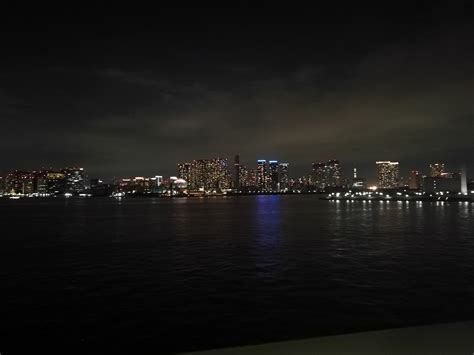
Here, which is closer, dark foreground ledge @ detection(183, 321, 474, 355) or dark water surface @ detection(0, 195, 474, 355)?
dark foreground ledge @ detection(183, 321, 474, 355)

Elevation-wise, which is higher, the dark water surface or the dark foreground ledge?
the dark foreground ledge

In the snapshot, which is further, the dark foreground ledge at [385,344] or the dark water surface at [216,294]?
the dark water surface at [216,294]

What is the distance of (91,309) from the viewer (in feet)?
47.0

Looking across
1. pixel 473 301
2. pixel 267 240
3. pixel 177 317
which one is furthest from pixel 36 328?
pixel 267 240

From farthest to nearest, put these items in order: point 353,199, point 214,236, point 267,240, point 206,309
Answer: point 353,199 < point 214,236 < point 267,240 < point 206,309

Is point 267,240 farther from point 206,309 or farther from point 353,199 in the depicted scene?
point 353,199

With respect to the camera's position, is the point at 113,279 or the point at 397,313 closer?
the point at 397,313

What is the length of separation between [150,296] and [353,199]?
193453mm

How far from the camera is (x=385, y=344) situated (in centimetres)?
460

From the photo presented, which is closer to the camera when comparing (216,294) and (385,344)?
(385,344)

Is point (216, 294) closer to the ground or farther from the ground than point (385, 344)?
closer to the ground

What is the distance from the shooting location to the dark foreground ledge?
173 inches

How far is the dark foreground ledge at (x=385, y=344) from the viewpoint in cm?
439

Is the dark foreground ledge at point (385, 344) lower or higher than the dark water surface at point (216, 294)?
higher
